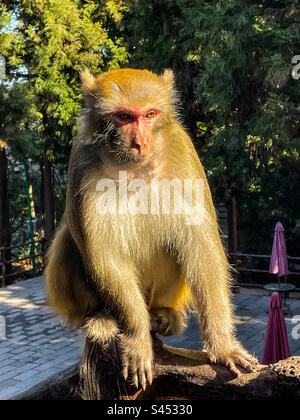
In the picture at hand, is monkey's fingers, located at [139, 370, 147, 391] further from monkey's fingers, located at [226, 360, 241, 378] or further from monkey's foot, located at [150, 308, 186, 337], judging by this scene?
monkey's fingers, located at [226, 360, 241, 378]

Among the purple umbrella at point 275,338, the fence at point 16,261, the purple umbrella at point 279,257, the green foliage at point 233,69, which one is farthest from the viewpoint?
the fence at point 16,261

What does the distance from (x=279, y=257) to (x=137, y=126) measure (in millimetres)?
7912

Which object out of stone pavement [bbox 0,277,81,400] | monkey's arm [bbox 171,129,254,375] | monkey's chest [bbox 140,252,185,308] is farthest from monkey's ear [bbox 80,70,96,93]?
stone pavement [bbox 0,277,81,400]

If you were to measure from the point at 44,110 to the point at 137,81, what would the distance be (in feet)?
41.6

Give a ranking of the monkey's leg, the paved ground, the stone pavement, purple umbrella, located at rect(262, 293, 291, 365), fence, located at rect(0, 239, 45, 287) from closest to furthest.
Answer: the monkey's leg < purple umbrella, located at rect(262, 293, 291, 365) < the stone pavement < the paved ground < fence, located at rect(0, 239, 45, 287)

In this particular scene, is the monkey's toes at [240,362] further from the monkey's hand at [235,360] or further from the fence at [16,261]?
the fence at [16,261]

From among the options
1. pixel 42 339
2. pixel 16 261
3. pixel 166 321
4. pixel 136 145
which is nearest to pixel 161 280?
pixel 166 321

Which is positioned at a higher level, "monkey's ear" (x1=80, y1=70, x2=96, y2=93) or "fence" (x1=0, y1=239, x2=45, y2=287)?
"monkey's ear" (x1=80, y1=70, x2=96, y2=93)

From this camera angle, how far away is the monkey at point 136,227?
258 cm

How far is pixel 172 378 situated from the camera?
9.43 feet

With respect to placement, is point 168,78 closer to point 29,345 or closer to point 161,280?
point 161,280

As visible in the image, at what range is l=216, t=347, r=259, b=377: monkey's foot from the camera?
2.74 m

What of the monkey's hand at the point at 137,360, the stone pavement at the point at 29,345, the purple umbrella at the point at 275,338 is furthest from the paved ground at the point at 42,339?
the monkey's hand at the point at 137,360

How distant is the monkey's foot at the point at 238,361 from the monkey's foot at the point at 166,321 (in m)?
0.42
